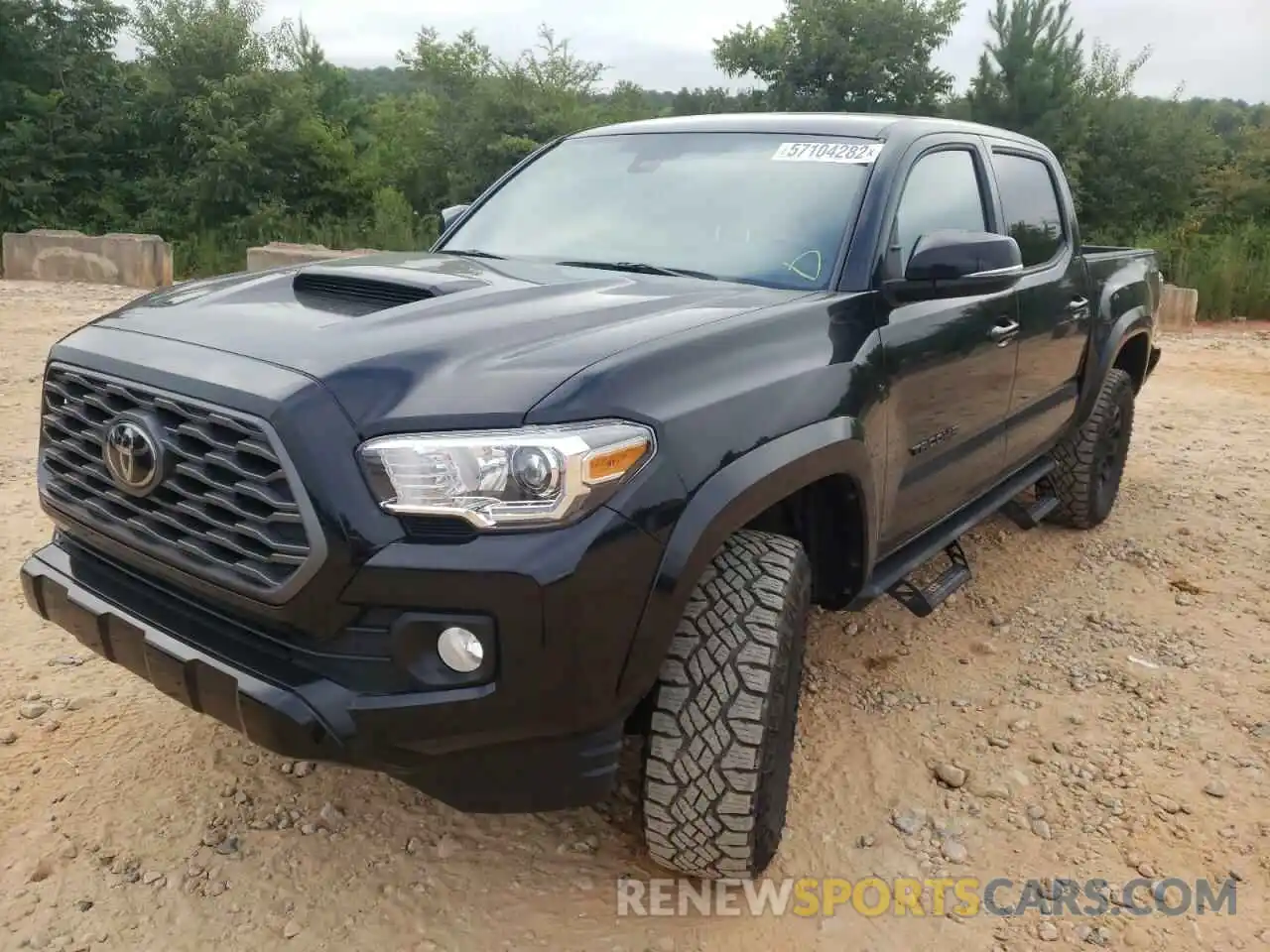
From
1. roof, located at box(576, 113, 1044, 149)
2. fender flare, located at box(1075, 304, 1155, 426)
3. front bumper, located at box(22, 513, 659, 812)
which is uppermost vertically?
roof, located at box(576, 113, 1044, 149)

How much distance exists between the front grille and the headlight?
0.18 metres

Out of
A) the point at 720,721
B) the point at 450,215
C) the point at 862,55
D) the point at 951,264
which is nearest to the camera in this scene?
the point at 720,721

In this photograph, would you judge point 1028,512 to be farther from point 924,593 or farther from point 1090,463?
point 924,593

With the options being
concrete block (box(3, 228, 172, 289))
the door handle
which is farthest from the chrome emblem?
concrete block (box(3, 228, 172, 289))

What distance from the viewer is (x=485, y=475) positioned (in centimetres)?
188

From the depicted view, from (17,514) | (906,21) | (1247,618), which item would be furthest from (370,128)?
(1247,618)

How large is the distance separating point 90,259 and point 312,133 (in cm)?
964

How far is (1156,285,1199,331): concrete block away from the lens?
1260 cm

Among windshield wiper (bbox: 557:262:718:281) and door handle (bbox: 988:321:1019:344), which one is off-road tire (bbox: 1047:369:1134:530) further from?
windshield wiper (bbox: 557:262:718:281)

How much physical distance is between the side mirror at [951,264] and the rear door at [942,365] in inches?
2.3

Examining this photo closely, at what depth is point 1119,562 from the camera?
4.66 metres

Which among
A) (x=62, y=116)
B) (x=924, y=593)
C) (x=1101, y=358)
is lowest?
(x=924, y=593)

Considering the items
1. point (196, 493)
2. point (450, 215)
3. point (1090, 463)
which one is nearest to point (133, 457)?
point (196, 493)

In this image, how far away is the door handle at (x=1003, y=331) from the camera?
11.1ft
